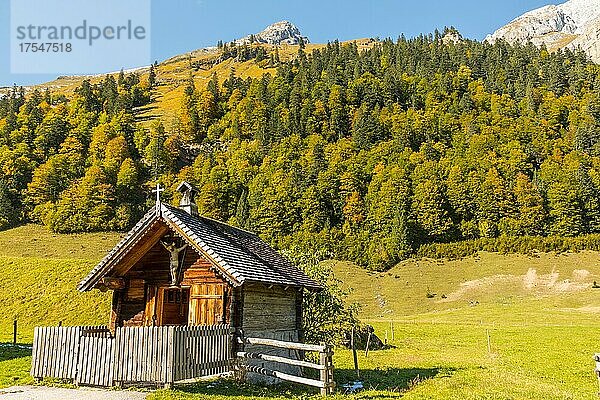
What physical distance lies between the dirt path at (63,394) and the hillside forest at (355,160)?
85.6 meters

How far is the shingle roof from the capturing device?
20219 millimetres

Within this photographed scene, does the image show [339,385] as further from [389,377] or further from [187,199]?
[187,199]

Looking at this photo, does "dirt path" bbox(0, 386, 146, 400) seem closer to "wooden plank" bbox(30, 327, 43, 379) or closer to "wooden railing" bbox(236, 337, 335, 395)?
"wooden plank" bbox(30, 327, 43, 379)

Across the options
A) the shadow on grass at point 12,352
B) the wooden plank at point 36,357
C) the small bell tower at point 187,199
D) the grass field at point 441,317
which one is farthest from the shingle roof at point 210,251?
the shadow on grass at point 12,352

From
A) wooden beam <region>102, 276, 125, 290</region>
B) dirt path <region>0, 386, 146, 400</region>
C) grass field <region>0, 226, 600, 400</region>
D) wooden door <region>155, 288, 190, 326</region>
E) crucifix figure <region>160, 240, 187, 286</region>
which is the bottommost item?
grass field <region>0, 226, 600, 400</region>

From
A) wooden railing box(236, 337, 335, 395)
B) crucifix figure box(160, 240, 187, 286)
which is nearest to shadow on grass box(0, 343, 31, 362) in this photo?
crucifix figure box(160, 240, 187, 286)

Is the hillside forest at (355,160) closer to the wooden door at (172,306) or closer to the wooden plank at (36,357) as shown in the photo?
the wooden door at (172,306)

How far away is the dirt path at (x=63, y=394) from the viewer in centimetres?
1648

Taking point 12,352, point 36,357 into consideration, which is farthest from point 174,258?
point 12,352

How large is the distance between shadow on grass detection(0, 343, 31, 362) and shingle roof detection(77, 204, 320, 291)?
1102 centimetres

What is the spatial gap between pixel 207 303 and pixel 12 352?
16813 millimetres

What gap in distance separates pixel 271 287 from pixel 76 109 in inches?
7368

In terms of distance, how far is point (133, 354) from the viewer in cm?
1772

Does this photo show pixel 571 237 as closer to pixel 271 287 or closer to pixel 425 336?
pixel 425 336
